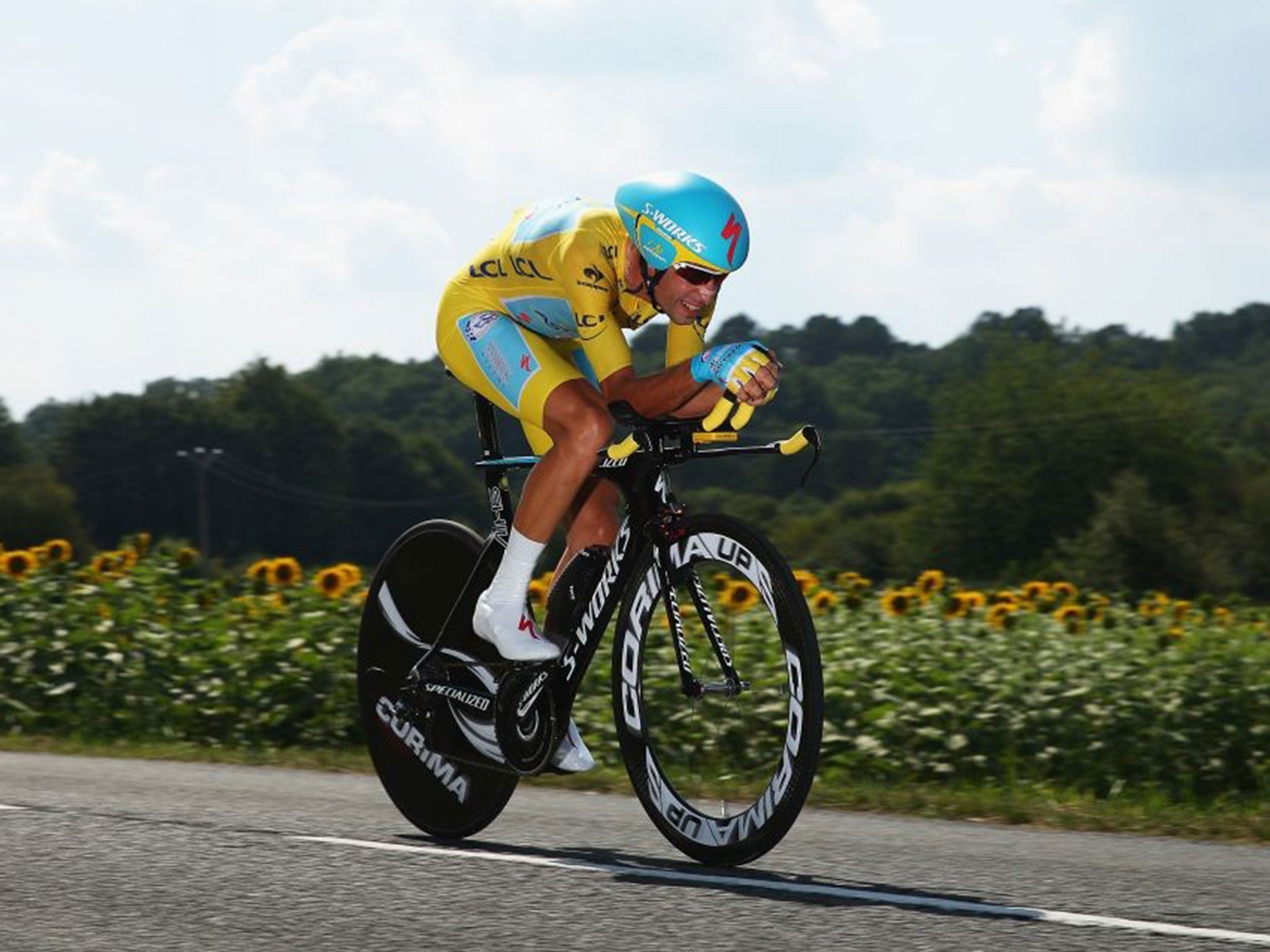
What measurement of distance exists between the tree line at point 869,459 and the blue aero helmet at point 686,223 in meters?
63.0

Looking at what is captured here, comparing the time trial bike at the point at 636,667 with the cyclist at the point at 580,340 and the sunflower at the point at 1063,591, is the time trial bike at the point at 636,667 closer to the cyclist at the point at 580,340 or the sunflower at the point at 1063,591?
the cyclist at the point at 580,340

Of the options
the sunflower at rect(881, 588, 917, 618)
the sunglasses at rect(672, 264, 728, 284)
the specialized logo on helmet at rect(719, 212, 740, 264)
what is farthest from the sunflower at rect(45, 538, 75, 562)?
the specialized logo on helmet at rect(719, 212, 740, 264)

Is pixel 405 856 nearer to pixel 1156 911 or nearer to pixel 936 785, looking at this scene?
pixel 1156 911

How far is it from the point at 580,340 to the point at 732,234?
588 mm

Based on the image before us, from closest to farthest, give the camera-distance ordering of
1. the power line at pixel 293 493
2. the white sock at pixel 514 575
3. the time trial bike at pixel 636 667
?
the time trial bike at pixel 636 667 → the white sock at pixel 514 575 → the power line at pixel 293 493

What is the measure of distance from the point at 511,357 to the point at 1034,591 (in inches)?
315

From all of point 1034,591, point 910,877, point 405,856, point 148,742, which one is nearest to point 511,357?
point 405,856

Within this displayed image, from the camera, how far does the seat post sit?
6656 mm

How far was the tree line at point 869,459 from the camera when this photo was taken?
81438mm

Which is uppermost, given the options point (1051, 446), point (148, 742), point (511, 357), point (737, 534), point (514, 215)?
point (1051, 446)

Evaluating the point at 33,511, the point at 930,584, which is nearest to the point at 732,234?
the point at 930,584

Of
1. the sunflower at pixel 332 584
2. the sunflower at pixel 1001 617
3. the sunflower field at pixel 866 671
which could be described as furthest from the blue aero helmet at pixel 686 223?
the sunflower at pixel 332 584

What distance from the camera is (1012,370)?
105250 millimetres

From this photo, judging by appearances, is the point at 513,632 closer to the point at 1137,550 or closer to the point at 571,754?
the point at 571,754
